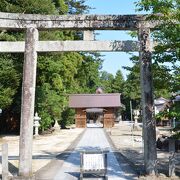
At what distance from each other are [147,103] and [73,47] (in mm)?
3243

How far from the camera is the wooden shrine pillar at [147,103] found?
37.2 ft

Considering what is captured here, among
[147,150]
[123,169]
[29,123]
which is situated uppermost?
[29,123]

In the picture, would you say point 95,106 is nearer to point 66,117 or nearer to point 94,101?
point 94,101

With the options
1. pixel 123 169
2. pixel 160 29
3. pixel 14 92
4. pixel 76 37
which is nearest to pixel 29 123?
pixel 123 169

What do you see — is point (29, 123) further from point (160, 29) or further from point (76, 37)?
point (76, 37)

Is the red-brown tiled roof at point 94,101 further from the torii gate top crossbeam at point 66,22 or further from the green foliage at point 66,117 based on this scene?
the torii gate top crossbeam at point 66,22

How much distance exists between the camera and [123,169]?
13164mm

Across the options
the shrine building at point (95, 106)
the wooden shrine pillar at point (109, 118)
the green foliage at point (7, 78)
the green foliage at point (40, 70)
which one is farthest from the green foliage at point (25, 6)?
the wooden shrine pillar at point (109, 118)

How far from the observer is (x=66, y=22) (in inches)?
474

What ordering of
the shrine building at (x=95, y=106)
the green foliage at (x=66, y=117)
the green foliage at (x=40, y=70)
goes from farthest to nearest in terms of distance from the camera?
the shrine building at (x=95, y=106) < the green foliage at (x=66, y=117) < the green foliage at (x=40, y=70)

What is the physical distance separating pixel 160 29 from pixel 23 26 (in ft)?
15.6

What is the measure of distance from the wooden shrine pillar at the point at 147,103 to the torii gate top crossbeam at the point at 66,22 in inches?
21.5

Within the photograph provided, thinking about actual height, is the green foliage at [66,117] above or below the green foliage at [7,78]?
below

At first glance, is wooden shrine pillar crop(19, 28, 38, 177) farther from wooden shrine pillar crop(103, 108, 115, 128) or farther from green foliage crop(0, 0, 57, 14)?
wooden shrine pillar crop(103, 108, 115, 128)
